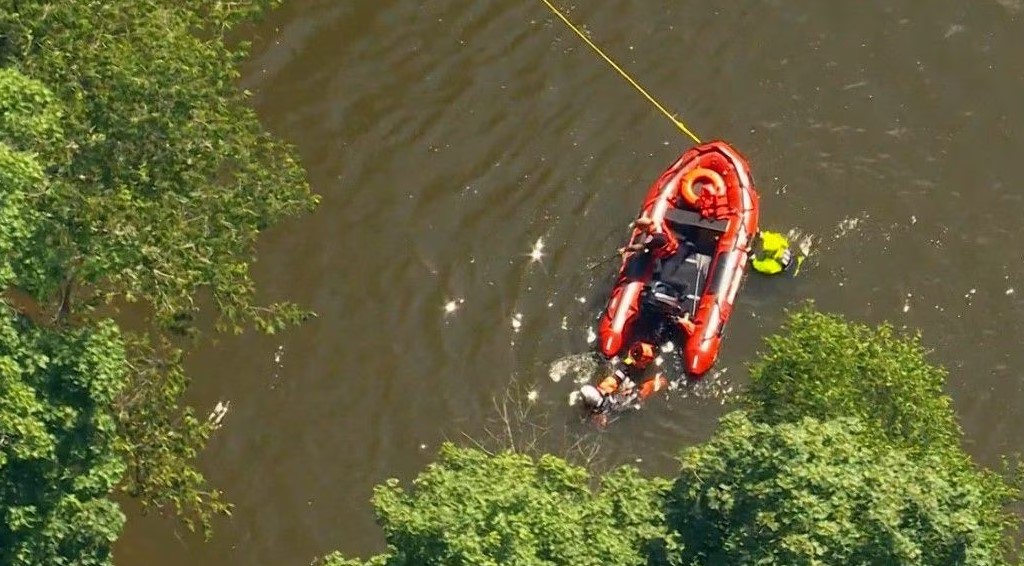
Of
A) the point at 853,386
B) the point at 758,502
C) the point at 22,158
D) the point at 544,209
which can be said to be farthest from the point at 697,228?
the point at 22,158

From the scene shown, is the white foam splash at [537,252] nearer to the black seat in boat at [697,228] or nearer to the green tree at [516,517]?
the black seat in boat at [697,228]

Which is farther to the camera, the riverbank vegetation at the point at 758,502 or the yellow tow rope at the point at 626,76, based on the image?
the yellow tow rope at the point at 626,76

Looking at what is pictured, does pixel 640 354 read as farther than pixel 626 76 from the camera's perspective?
No

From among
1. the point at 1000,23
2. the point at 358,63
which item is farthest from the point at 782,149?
the point at 358,63

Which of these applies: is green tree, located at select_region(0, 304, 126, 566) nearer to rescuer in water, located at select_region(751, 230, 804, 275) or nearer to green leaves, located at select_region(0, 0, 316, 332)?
green leaves, located at select_region(0, 0, 316, 332)

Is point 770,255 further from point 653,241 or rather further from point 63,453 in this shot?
point 63,453

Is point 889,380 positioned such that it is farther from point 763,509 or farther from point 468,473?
point 468,473

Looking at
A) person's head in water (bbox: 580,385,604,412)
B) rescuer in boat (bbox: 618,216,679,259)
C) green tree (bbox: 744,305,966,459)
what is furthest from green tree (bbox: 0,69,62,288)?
rescuer in boat (bbox: 618,216,679,259)

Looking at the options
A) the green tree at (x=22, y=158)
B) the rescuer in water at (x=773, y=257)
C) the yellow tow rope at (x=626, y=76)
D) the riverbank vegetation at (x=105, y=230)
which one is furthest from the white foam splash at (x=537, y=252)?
the green tree at (x=22, y=158)
